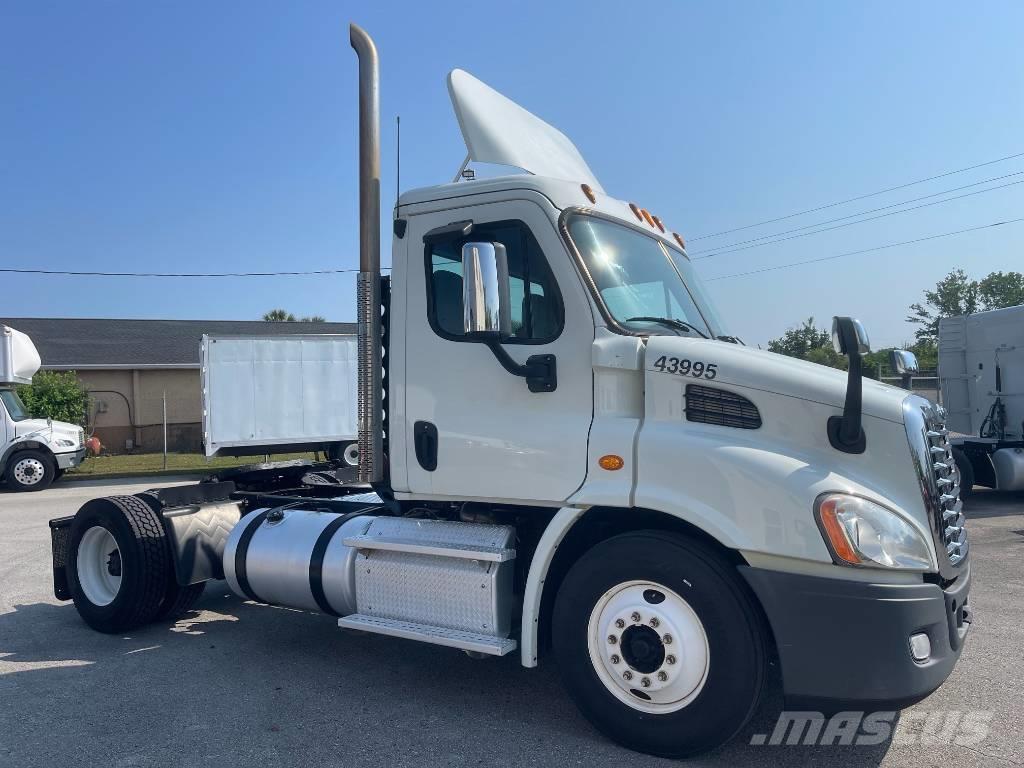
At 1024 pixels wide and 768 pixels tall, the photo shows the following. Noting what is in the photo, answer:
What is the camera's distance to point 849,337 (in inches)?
142

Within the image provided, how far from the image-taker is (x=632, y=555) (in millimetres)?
3932

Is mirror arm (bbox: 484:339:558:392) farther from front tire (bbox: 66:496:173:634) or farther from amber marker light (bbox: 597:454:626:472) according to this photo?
front tire (bbox: 66:496:173:634)

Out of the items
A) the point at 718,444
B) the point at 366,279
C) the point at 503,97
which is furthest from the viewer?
the point at 503,97

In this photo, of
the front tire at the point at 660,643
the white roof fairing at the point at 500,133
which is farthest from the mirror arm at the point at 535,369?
the white roof fairing at the point at 500,133

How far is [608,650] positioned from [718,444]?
1.13 metres

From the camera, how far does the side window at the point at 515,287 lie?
4.31m

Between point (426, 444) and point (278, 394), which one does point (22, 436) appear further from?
point (426, 444)

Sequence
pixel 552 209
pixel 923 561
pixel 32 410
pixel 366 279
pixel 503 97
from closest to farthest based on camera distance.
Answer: pixel 923 561, pixel 552 209, pixel 366 279, pixel 503 97, pixel 32 410

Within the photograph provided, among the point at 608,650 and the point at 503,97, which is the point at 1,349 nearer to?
the point at 503,97

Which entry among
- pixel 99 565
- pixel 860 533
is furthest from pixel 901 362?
pixel 99 565

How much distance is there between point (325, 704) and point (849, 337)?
3.45m

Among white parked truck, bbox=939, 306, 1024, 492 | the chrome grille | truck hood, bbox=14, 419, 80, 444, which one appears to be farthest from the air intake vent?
truck hood, bbox=14, 419, 80, 444

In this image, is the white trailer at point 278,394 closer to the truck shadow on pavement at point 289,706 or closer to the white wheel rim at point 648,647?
the truck shadow on pavement at point 289,706

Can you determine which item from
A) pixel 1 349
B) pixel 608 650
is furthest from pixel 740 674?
pixel 1 349
